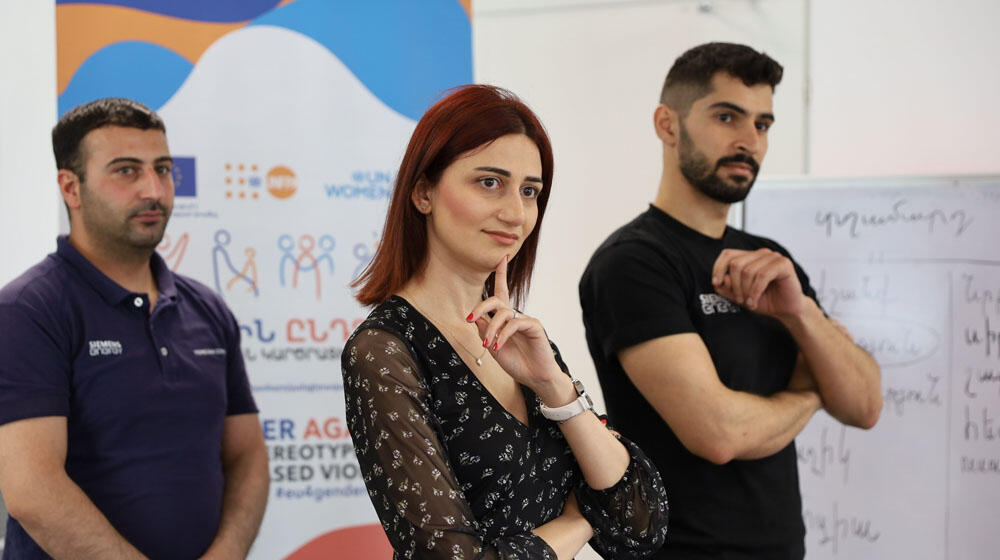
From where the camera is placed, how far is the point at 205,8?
8.84ft

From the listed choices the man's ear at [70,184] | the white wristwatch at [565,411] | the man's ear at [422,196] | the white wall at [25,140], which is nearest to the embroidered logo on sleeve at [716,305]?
the white wristwatch at [565,411]

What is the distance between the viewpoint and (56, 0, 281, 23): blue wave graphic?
105 inches

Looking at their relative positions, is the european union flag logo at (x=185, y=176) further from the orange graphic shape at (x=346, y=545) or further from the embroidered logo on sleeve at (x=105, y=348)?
the orange graphic shape at (x=346, y=545)

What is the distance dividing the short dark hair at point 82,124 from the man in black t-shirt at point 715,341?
1167mm

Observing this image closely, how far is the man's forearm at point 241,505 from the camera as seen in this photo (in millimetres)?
2129

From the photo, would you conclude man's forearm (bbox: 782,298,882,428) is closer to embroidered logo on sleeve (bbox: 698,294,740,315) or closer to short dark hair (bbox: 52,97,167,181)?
embroidered logo on sleeve (bbox: 698,294,740,315)

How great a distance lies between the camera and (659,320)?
194cm

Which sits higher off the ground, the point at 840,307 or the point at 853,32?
the point at 853,32

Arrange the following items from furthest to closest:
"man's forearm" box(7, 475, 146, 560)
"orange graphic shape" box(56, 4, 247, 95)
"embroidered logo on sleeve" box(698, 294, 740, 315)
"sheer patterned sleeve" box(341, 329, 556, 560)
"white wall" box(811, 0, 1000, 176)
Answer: "white wall" box(811, 0, 1000, 176) → "orange graphic shape" box(56, 4, 247, 95) → "embroidered logo on sleeve" box(698, 294, 740, 315) → "man's forearm" box(7, 475, 146, 560) → "sheer patterned sleeve" box(341, 329, 556, 560)

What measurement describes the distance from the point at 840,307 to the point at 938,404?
46 centimetres

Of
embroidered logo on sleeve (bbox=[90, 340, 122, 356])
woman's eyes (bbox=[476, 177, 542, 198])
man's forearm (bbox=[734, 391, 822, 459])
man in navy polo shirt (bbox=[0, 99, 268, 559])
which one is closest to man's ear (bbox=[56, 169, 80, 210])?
man in navy polo shirt (bbox=[0, 99, 268, 559])

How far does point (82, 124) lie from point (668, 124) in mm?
1418

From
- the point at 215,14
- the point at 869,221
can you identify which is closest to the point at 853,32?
the point at 869,221

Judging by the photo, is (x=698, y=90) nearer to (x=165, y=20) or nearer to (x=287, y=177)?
(x=287, y=177)
